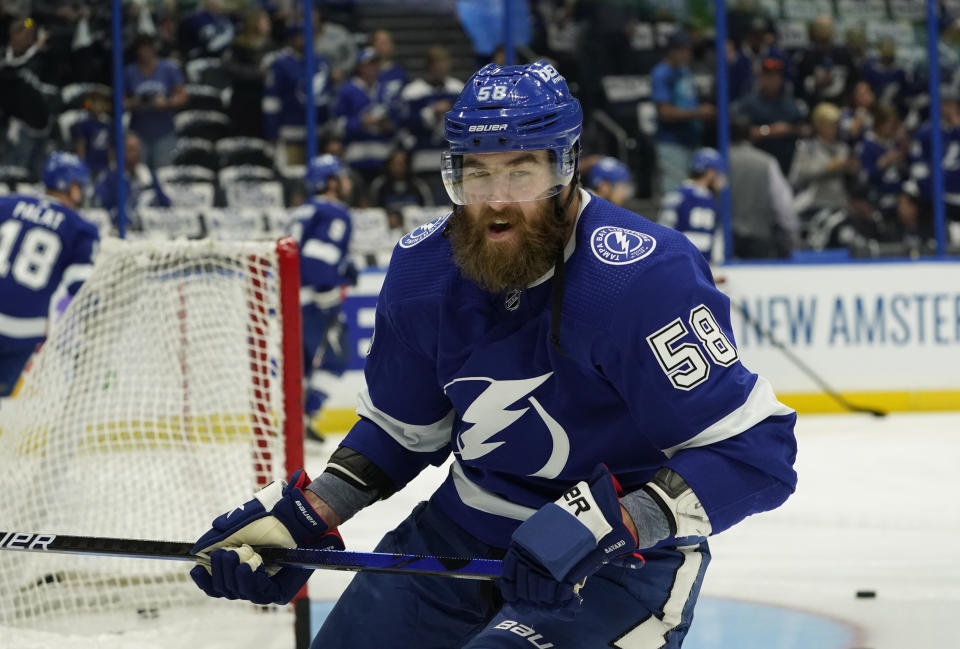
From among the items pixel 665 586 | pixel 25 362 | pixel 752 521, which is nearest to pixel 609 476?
pixel 665 586

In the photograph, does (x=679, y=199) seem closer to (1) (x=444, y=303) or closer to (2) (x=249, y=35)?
(2) (x=249, y=35)

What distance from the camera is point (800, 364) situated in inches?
262

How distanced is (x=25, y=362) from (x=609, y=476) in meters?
3.32

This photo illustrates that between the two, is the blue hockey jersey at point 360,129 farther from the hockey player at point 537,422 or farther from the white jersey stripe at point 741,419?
the white jersey stripe at point 741,419

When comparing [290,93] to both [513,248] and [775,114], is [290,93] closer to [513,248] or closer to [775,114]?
[775,114]

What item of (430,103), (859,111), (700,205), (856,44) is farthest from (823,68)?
(430,103)

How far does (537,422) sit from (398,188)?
5326mm

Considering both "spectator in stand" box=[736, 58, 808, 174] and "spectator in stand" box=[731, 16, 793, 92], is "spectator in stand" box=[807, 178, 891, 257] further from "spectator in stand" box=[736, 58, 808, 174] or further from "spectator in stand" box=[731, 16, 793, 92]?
"spectator in stand" box=[731, 16, 793, 92]

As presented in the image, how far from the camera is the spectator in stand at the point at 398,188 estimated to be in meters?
6.90

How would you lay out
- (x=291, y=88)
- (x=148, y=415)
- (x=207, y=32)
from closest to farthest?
(x=148, y=415), (x=291, y=88), (x=207, y=32)

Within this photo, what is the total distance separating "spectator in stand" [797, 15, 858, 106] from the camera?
751 centimetres

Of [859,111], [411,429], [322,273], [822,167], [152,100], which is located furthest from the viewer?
[859,111]

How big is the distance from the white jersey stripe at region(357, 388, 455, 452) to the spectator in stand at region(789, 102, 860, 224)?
5.59m

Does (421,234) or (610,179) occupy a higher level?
(421,234)
